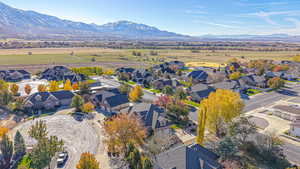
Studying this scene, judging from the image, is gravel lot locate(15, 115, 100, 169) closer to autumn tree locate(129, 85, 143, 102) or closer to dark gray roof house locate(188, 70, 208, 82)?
autumn tree locate(129, 85, 143, 102)

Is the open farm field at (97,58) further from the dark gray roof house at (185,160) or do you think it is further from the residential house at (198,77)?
the dark gray roof house at (185,160)

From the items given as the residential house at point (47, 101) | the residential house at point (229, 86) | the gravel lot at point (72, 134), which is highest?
the residential house at point (229, 86)

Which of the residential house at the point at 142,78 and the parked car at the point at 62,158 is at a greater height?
the residential house at the point at 142,78

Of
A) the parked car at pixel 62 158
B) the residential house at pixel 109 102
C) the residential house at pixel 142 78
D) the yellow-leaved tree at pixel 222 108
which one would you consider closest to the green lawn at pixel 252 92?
the yellow-leaved tree at pixel 222 108

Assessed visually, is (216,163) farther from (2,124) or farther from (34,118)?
(2,124)

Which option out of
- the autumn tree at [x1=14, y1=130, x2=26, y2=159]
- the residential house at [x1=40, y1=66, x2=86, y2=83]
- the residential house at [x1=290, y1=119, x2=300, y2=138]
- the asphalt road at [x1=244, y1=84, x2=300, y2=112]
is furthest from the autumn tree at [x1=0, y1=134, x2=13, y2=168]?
the asphalt road at [x1=244, y1=84, x2=300, y2=112]

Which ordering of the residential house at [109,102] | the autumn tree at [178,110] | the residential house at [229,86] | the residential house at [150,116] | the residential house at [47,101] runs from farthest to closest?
the residential house at [229,86]
the residential house at [47,101]
the residential house at [109,102]
the autumn tree at [178,110]
the residential house at [150,116]

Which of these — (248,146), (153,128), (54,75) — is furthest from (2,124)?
(248,146)
